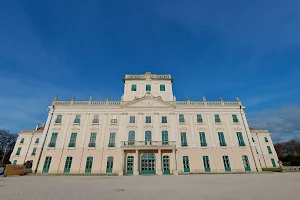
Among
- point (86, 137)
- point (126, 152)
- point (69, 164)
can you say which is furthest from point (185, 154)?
point (69, 164)

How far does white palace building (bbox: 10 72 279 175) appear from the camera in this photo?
2447 cm

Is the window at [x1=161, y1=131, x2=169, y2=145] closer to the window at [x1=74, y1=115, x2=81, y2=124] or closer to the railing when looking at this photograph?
the railing

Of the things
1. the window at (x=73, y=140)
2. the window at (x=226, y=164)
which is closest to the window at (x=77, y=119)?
the window at (x=73, y=140)

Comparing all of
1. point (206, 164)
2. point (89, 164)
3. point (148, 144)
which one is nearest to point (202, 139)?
point (206, 164)

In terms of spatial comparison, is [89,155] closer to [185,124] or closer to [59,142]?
[59,142]

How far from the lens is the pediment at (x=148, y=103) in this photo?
28.4 meters

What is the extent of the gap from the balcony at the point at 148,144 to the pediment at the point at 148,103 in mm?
6510

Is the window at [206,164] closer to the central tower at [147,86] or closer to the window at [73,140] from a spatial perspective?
the central tower at [147,86]

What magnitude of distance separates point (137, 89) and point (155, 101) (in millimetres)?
4824

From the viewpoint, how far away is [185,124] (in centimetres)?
2756

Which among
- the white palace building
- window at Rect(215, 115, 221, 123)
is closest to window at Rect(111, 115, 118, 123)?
the white palace building

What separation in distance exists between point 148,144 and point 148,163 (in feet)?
9.77

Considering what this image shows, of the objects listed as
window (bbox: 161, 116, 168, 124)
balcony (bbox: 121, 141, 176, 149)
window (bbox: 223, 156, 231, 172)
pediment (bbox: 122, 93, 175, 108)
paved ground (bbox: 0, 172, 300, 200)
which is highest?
pediment (bbox: 122, 93, 175, 108)

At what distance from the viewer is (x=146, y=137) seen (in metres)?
26.2
